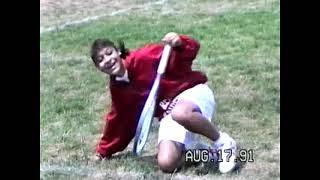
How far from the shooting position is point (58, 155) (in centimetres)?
301

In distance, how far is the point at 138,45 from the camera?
9.83 feet

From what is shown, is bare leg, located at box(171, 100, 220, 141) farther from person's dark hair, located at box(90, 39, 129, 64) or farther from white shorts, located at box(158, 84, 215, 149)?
person's dark hair, located at box(90, 39, 129, 64)

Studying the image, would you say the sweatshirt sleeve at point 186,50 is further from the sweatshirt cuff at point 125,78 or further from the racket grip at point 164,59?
the sweatshirt cuff at point 125,78

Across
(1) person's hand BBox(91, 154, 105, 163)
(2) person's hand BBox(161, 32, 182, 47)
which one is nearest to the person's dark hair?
(2) person's hand BBox(161, 32, 182, 47)

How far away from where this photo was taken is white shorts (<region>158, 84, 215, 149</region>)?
117 inches

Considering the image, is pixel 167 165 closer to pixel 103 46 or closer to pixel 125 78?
pixel 125 78

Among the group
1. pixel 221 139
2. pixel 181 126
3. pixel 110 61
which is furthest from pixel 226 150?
pixel 110 61

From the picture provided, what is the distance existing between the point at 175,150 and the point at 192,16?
1.32ft

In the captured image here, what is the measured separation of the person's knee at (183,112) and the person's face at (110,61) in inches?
7.3

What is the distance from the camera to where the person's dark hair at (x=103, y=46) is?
2.98 meters

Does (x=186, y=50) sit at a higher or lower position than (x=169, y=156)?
higher

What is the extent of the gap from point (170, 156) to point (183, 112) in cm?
13
